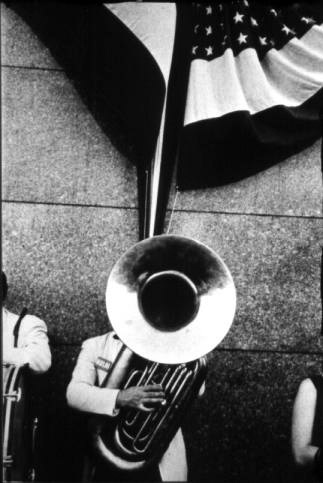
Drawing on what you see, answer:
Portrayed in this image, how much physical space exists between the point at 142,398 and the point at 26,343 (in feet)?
3.22

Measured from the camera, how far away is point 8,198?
14.1 feet

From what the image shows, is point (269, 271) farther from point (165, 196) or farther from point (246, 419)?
point (246, 419)

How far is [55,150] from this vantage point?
4.41 meters

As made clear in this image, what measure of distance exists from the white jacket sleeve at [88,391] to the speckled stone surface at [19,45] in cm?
237

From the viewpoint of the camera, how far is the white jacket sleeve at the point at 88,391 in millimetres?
3480

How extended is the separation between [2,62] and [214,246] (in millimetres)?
2343

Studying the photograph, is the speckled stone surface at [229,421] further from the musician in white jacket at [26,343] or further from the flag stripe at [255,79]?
the flag stripe at [255,79]

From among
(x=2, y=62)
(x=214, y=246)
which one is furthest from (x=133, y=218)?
(x=2, y=62)

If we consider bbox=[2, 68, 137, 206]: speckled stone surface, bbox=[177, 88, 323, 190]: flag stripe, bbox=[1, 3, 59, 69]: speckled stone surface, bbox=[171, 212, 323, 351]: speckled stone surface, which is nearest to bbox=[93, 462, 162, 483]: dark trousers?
bbox=[171, 212, 323, 351]: speckled stone surface

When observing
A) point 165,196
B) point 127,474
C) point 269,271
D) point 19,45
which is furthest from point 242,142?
point 127,474

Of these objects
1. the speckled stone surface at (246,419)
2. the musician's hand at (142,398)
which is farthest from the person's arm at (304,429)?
the musician's hand at (142,398)

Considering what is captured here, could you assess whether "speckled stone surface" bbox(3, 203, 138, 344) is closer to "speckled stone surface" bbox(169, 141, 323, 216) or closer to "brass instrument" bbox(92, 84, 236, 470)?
"speckled stone surface" bbox(169, 141, 323, 216)

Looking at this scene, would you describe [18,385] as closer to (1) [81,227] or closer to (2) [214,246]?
(1) [81,227]

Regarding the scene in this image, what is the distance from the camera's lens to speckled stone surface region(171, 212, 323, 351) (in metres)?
4.18
